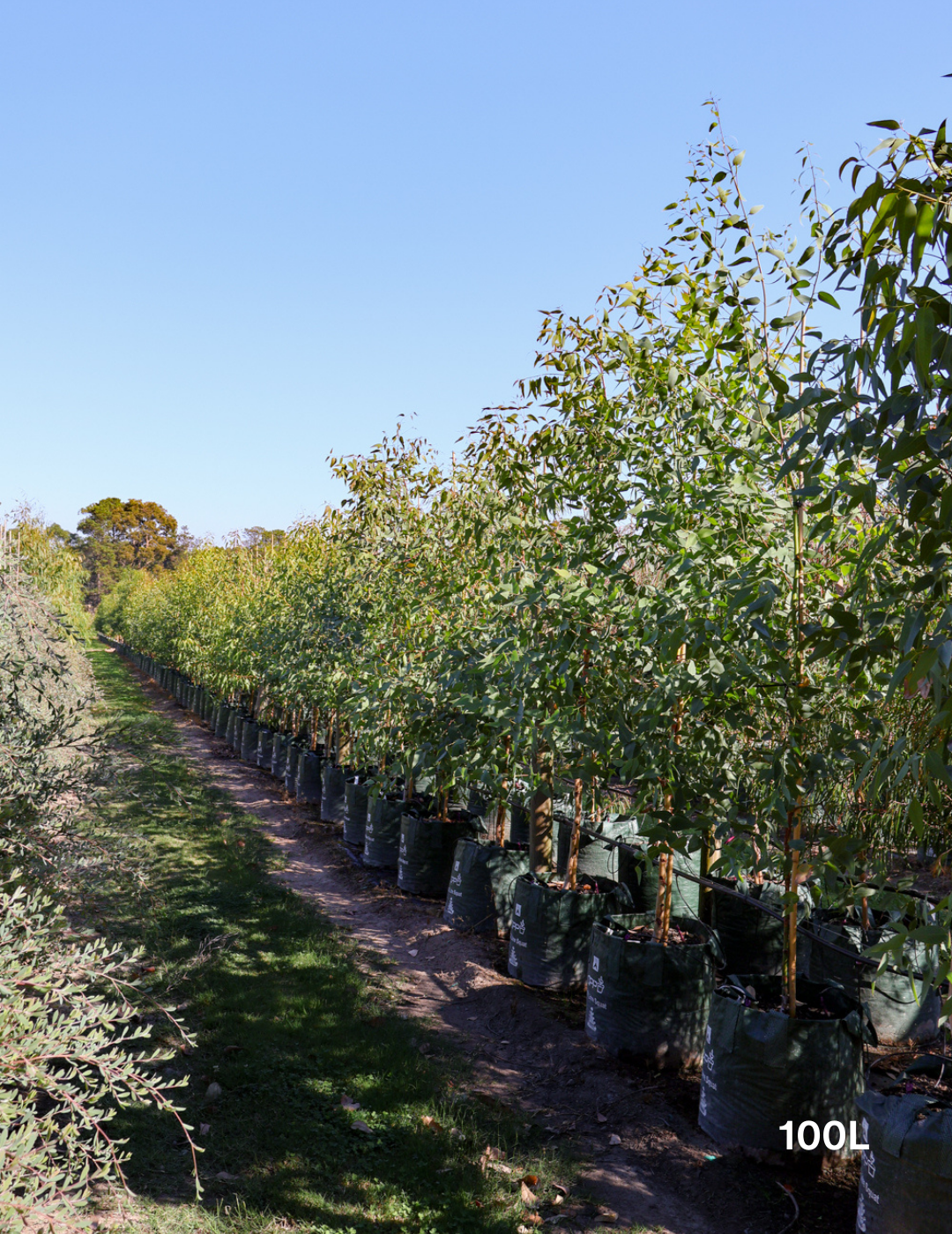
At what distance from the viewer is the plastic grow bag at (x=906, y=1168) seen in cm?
284

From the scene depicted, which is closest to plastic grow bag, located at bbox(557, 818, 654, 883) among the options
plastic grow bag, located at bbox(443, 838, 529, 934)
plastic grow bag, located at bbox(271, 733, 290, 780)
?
plastic grow bag, located at bbox(443, 838, 529, 934)

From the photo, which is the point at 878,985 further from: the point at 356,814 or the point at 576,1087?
the point at 356,814

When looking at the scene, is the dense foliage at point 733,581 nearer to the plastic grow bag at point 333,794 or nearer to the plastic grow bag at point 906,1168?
the plastic grow bag at point 906,1168

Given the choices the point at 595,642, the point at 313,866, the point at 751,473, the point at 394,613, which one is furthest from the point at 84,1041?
the point at 313,866

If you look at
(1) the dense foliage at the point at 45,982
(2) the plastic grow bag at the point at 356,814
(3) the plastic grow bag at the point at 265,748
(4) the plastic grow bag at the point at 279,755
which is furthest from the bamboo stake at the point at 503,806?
(3) the plastic grow bag at the point at 265,748

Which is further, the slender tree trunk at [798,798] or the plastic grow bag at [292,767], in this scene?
the plastic grow bag at [292,767]

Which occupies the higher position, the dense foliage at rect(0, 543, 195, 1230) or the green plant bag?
the dense foliage at rect(0, 543, 195, 1230)

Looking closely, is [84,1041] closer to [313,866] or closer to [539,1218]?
[539,1218]

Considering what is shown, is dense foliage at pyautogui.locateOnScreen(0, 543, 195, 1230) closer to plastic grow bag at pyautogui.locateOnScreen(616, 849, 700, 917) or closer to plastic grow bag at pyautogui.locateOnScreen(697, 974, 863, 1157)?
plastic grow bag at pyautogui.locateOnScreen(697, 974, 863, 1157)

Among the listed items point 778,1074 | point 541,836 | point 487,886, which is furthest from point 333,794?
point 778,1074

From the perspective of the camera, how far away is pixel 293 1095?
13.7ft

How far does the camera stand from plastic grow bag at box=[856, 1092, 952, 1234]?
9.32 ft

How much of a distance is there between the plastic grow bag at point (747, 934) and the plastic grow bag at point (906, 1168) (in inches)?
105

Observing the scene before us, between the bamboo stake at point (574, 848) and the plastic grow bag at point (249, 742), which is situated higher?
the bamboo stake at point (574, 848)
